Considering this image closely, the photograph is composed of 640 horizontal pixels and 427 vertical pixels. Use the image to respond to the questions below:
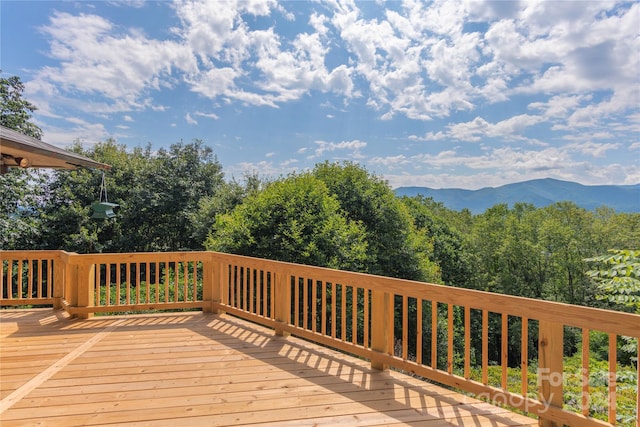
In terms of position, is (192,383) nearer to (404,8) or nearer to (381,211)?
(381,211)

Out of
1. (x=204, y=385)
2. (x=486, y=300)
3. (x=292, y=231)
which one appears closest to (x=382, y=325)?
(x=486, y=300)

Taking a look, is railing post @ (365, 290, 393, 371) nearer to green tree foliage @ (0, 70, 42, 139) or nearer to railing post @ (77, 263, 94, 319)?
railing post @ (77, 263, 94, 319)

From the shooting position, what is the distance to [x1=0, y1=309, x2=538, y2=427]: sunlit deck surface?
236 centimetres

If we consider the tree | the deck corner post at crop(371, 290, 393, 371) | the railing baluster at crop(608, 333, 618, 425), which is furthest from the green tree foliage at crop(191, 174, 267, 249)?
the railing baluster at crop(608, 333, 618, 425)

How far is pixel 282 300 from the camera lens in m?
4.10

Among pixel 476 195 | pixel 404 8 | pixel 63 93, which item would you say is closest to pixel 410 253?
pixel 404 8

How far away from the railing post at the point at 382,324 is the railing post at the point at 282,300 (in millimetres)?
1229

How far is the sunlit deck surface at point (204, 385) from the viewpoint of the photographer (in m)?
2.36

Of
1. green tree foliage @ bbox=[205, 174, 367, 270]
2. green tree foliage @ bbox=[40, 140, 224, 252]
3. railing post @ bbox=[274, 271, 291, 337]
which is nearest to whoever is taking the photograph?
railing post @ bbox=[274, 271, 291, 337]

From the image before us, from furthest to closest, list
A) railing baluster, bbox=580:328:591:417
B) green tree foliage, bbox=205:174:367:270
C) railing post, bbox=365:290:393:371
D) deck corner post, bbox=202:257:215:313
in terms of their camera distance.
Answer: green tree foliage, bbox=205:174:367:270
deck corner post, bbox=202:257:215:313
railing post, bbox=365:290:393:371
railing baluster, bbox=580:328:591:417

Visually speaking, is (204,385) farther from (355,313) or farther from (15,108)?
(15,108)

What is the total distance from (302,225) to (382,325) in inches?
157

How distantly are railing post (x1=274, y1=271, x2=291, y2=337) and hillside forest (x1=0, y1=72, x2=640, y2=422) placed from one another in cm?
258

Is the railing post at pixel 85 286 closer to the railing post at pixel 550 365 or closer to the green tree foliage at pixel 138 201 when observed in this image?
the railing post at pixel 550 365
